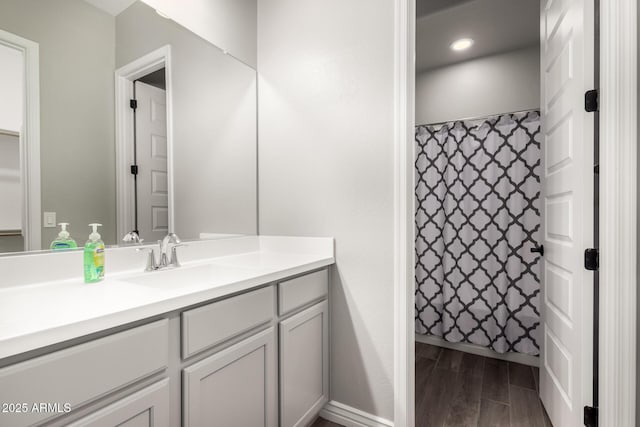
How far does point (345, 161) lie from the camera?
5.50 ft

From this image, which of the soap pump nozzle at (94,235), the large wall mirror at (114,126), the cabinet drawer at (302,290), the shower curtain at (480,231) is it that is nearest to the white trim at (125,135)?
the large wall mirror at (114,126)

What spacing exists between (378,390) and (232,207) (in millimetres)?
1231

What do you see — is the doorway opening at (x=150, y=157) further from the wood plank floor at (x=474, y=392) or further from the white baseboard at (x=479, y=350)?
the white baseboard at (x=479, y=350)

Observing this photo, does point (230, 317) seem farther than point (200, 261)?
No

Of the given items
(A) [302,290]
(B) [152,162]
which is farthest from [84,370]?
(B) [152,162]

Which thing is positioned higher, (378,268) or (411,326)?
(378,268)

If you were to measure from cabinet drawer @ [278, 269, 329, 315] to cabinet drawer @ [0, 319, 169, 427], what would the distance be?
0.53 meters

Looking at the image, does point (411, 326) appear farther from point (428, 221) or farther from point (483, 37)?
point (483, 37)

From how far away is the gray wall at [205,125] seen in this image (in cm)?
145

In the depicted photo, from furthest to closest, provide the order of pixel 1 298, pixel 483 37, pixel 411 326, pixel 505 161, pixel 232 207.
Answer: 1. pixel 483 37
2. pixel 505 161
3. pixel 232 207
4. pixel 411 326
5. pixel 1 298

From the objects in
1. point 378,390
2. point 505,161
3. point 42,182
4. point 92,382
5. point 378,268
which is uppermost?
point 505,161

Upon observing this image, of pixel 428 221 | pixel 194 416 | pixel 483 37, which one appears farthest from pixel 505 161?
pixel 194 416

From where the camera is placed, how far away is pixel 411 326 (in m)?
1.55

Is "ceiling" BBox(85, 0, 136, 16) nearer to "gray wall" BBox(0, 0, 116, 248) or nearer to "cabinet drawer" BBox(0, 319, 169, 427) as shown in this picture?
"gray wall" BBox(0, 0, 116, 248)
